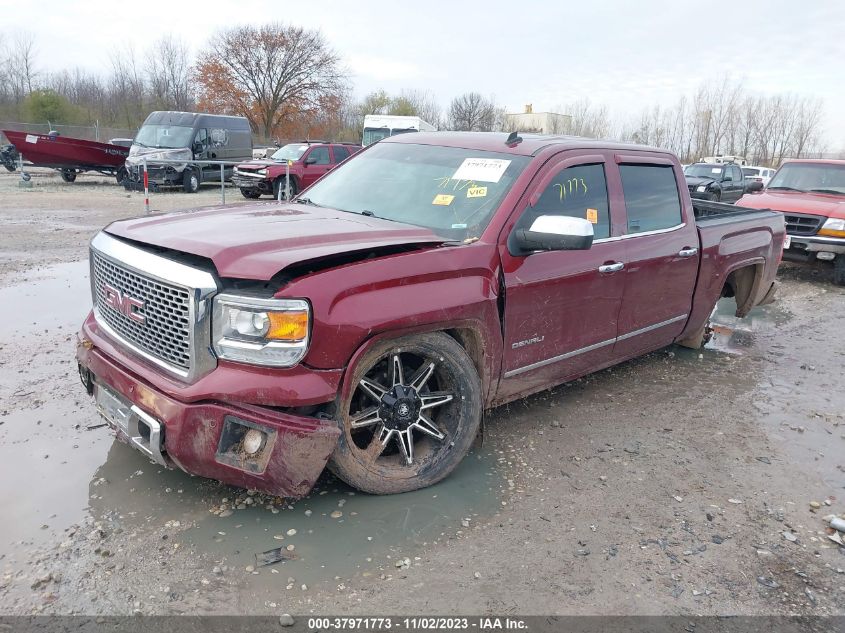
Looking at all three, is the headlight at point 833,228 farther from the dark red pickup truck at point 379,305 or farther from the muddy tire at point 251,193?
the muddy tire at point 251,193

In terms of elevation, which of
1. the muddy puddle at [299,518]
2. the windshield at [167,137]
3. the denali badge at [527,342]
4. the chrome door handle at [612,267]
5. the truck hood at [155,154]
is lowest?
the muddy puddle at [299,518]

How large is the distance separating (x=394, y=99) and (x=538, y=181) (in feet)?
212

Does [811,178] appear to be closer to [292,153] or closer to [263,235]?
[263,235]

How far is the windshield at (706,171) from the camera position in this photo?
63.2 ft

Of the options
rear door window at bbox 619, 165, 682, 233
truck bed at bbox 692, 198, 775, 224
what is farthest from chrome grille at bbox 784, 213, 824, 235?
rear door window at bbox 619, 165, 682, 233

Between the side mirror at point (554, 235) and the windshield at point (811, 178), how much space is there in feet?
30.1

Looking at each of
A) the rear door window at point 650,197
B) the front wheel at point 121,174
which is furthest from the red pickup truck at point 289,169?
the rear door window at point 650,197

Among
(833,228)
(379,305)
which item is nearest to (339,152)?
(833,228)

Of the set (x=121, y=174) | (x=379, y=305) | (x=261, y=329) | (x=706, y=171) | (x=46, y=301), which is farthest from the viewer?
(x=121, y=174)

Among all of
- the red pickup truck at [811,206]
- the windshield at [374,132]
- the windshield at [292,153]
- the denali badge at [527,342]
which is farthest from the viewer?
the windshield at [374,132]

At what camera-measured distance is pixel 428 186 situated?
3.92 meters

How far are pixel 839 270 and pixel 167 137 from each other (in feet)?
59.3

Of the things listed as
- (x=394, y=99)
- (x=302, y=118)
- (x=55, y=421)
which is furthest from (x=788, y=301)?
(x=394, y=99)

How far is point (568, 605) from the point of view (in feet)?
8.34
